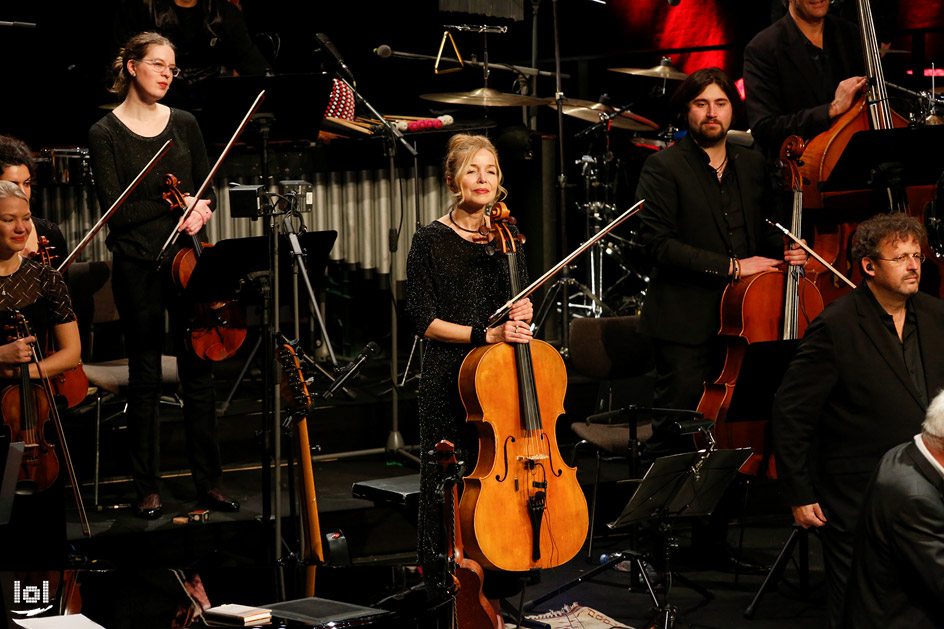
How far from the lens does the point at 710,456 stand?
4.13m

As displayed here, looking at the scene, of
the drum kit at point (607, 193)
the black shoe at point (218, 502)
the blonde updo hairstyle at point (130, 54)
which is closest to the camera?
the blonde updo hairstyle at point (130, 54)

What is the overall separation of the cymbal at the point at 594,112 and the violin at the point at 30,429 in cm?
360

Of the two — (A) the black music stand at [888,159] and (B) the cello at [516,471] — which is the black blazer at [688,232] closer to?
(A) the black music stand at [888,159]

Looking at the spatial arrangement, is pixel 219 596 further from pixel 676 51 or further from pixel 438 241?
pixel 676 51

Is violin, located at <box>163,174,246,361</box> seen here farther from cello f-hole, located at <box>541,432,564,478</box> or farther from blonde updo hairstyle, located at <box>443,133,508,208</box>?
cello f-hole, located at <box>541,432,564,478</box>

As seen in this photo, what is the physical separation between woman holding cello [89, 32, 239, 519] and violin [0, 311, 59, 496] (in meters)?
0.77

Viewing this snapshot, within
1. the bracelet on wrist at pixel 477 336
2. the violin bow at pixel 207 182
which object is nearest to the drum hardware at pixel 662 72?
the violin bow at pixel 207 182

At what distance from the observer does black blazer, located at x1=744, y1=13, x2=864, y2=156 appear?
492 centimetres

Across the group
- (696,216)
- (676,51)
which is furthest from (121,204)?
(676,51)

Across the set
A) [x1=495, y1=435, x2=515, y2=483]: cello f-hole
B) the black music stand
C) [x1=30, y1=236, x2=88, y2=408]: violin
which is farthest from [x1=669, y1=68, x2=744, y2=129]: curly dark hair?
[x1=30, y1=236, x2=88, y2=408]: violin

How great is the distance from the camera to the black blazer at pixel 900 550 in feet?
9.69

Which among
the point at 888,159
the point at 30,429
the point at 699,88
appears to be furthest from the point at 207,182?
the point at 888,159

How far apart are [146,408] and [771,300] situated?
2554 mm

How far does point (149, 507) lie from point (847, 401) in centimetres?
277
